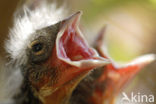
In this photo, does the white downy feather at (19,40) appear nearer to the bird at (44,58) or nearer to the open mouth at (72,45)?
the bird at (44,58)

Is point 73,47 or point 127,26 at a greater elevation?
point 127,26

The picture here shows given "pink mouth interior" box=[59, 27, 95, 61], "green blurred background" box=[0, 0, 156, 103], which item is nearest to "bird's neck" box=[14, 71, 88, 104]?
"pink mouth interior" box=[59, 27, 95, 61]

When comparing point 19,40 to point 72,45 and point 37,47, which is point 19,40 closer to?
point 37,47

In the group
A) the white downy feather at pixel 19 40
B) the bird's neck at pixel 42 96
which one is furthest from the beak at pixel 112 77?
the white downy feather at pixel 19 40

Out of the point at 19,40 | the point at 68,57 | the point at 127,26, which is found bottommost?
the point at 68,57

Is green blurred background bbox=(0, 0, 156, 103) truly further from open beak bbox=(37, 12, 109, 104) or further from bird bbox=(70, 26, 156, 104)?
open beak bbox=(37, 12, 109, 104)

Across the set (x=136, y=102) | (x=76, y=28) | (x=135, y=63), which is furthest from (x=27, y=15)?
(x=136, y=102)

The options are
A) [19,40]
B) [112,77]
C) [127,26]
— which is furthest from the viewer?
[127,26]

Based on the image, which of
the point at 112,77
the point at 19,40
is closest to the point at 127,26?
the point at 112,77
